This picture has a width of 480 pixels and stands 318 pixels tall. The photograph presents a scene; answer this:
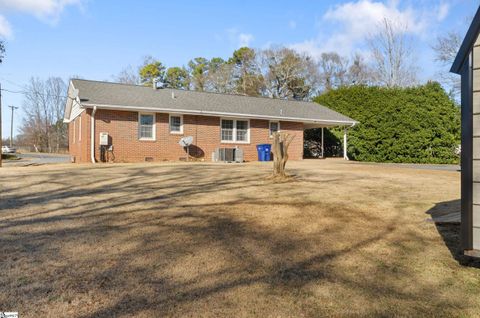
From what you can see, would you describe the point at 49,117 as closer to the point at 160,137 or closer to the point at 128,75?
the point at 128,75

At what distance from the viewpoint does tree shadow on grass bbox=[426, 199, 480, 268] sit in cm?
369

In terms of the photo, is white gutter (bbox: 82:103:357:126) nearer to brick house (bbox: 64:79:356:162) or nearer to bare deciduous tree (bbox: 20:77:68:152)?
brick house (bbox: 64:79:356:162)

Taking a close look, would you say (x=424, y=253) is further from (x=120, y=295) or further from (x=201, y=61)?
(x=201, y=61)

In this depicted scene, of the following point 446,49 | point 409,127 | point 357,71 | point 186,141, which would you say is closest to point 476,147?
point 186,141

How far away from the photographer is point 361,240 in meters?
4.32

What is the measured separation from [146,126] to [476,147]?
1554 cm

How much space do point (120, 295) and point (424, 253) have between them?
311 centimetres

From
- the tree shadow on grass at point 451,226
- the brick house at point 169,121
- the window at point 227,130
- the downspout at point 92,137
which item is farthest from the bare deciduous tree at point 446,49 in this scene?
the tree shadow on grass at point 451,226

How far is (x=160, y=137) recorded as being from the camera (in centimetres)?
1761

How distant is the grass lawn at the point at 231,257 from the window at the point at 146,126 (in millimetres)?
10745

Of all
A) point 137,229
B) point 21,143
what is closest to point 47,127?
point 21,143

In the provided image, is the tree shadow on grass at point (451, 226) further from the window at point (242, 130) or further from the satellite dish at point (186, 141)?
the window at point (242, 130)

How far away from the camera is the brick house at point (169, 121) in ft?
53.9

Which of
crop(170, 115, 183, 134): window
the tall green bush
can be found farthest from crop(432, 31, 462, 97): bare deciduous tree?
crop(170, 115, 183, 134): window
